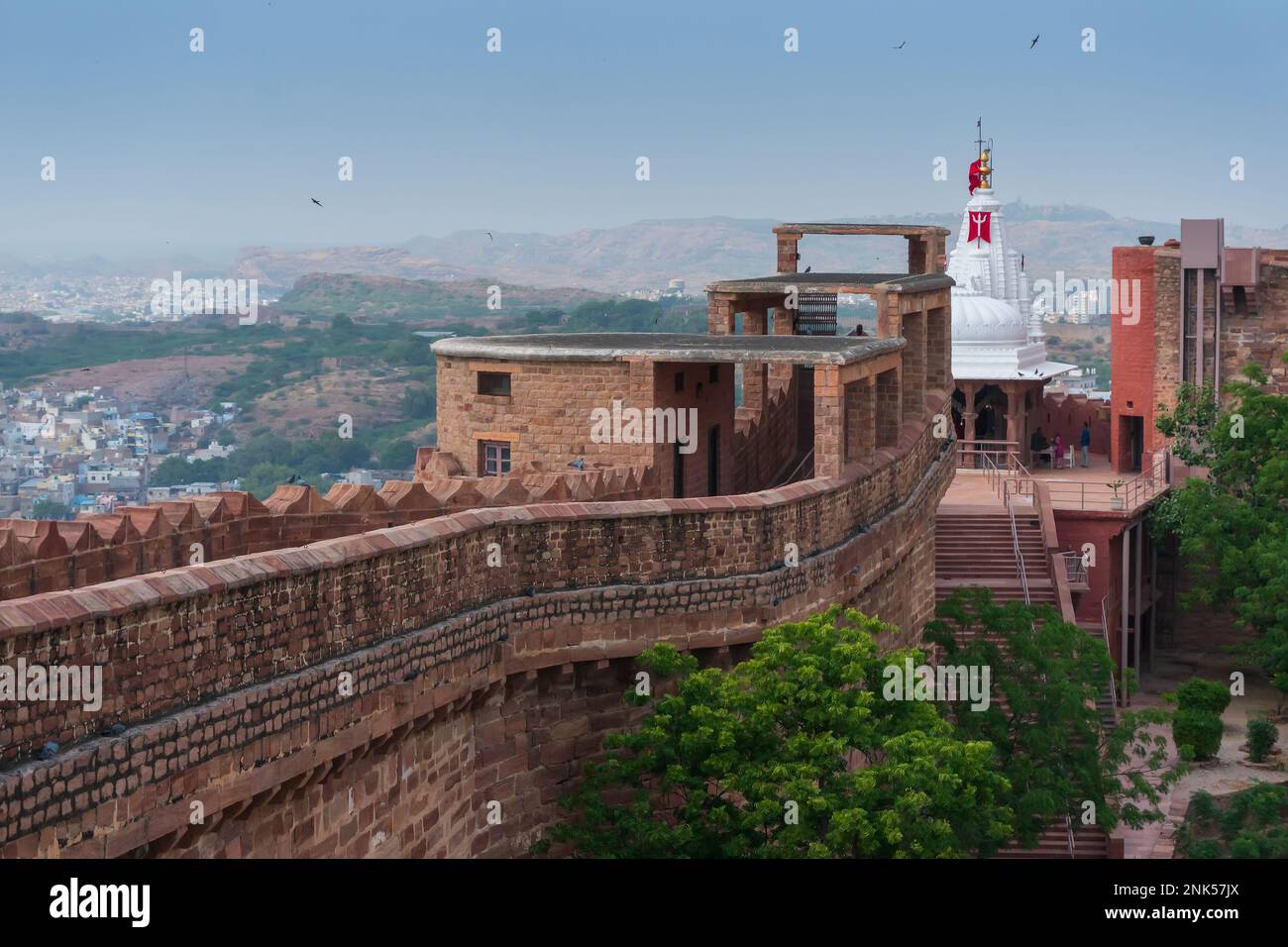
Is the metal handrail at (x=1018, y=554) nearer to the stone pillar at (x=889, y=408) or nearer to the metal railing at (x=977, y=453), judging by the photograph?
the metal railing at (x=977, y=453)

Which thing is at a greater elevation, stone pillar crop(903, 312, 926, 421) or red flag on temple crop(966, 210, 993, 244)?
red flag on temple crop(966, 210, 993, 244)

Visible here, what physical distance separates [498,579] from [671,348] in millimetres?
7230

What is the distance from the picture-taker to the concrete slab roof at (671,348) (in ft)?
92.5

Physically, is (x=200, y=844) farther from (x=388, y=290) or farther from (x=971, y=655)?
(x=388, y=290)

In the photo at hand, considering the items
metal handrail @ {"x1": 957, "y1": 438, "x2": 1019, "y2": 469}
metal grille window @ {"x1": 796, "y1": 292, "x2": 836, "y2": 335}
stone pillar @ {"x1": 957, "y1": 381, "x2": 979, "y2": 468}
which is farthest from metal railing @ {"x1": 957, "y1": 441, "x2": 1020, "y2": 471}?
metal grille window @ {"x1": 796, "y1": 292, "x2": 836, "y2": 335}

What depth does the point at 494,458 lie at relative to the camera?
97.7ft

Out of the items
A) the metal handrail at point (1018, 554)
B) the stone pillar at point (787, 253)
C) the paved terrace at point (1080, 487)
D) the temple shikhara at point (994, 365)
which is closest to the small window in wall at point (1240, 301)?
the paved terrace at point (1080, 487)

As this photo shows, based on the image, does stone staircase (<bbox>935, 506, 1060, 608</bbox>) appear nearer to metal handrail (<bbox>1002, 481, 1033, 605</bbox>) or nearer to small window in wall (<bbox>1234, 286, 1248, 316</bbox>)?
metal handrail (<bbox>1002, 481, 1033, 605</bbox>)

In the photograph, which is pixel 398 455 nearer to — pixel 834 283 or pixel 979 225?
pixel 979 225

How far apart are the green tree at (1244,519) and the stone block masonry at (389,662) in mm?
14627

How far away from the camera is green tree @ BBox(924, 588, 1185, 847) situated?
30.3 meters

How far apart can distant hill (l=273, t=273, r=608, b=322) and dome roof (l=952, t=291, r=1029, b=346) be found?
88.4 metres

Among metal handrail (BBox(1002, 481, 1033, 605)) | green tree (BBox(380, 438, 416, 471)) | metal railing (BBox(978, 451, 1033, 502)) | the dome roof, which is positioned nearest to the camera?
metal handrail (BBox(1002, 481, 1033, 605))

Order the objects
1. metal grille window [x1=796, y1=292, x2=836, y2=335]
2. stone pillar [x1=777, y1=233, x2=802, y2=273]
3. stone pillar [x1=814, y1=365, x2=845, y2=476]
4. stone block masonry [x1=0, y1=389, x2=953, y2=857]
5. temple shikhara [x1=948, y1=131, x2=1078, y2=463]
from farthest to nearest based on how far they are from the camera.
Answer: temple shikhara [x1=948, y1=131, x2=1078, y2=463] → stone pillar [x1=777, y1=233, x2=802, y2=273] → metal grille window [x1=796, y1=292, x2=836, y2=335] → stone pillar [x1=814, y1=365, x2=845, y2=476] → stone block masonry [x1=0, y1=389, x2=953, y2=857]
